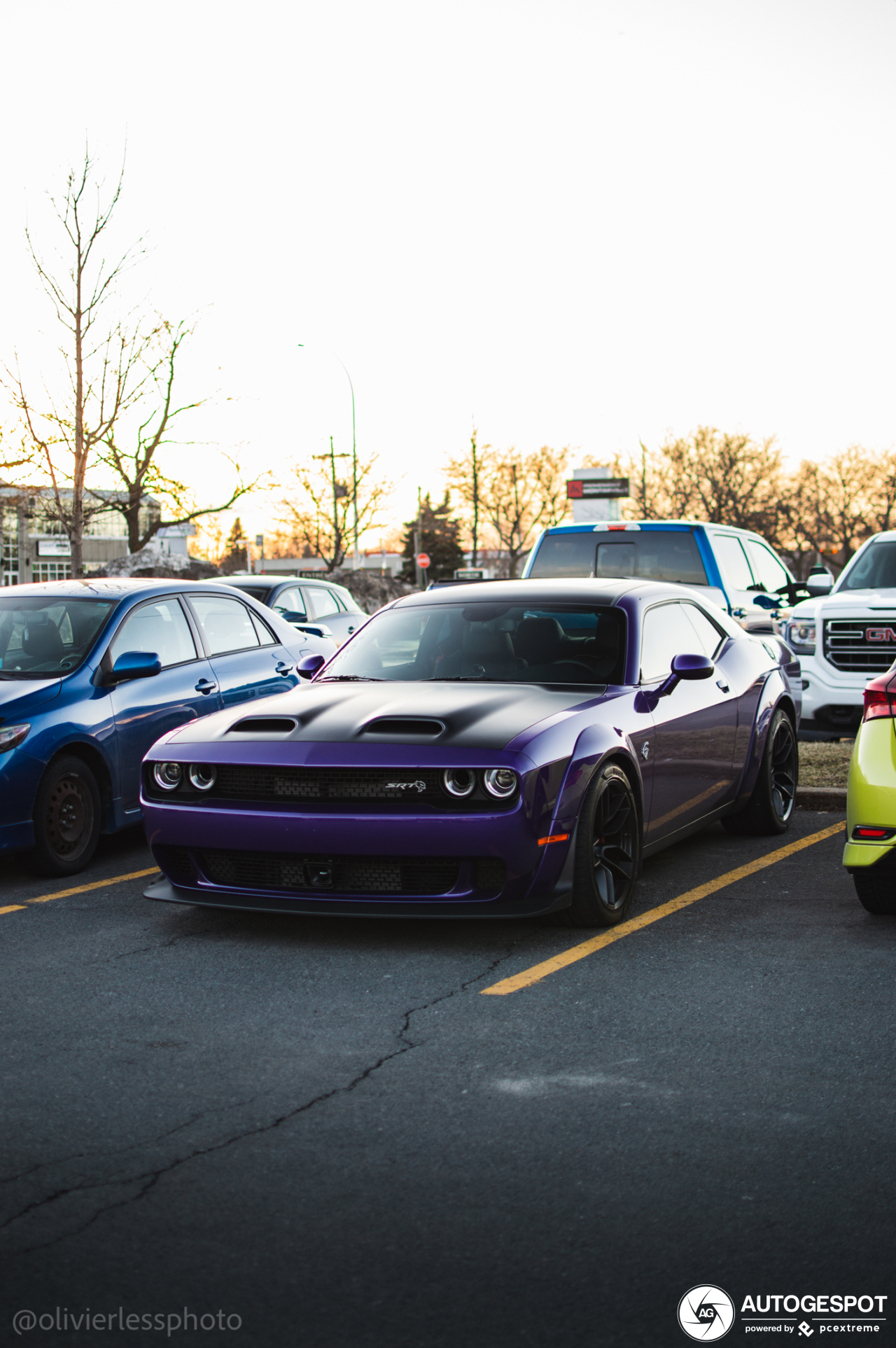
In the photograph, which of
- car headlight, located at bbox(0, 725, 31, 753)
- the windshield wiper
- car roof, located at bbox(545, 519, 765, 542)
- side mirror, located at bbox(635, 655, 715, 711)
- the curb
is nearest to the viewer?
side mirror, located at bbox(635, 655, 715, 711)

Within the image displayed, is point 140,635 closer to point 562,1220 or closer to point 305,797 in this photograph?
point 305,797

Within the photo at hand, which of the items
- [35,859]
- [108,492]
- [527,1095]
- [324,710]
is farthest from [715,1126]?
[108,492]

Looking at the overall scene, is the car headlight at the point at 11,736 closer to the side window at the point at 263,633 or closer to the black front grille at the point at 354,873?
the black front grille at the point at 354,873

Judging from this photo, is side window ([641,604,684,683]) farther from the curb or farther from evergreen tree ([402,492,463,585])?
evergreen tree ([402,492,463,585])

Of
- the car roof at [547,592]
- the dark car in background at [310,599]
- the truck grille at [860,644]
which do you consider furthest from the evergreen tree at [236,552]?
the car roof at [547,592]

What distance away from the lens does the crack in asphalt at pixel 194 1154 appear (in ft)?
9.82

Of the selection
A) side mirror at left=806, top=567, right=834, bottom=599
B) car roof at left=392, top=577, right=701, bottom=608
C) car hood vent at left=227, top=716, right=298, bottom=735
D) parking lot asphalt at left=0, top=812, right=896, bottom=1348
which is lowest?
parking lot asphalt at left=0, top=812, right=896, bottom=1348

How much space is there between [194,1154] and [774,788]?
5259 mm

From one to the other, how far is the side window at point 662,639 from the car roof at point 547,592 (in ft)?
0.32

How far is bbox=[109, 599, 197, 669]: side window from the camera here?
788 cm

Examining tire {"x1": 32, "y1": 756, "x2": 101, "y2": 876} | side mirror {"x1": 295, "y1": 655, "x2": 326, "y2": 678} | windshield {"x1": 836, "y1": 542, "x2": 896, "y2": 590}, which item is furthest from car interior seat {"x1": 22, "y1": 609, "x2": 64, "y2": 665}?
windshield {"x1": 836, "y1": 542, "x2": 896, "y2": 590}

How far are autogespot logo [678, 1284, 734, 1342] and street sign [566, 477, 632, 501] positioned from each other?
167ft

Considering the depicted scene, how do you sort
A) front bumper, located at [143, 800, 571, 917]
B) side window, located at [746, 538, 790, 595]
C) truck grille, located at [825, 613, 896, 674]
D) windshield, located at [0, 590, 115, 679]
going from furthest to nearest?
side window, located at [746, 538, 790, 595] → truck grille, located at [825, 613, 896, 674] → windshield, located at [0, 590, 115, 679] → front bumper, located at [143, 800, 571, 917]

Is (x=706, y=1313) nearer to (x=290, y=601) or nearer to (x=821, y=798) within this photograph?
(x=821, y=798)
